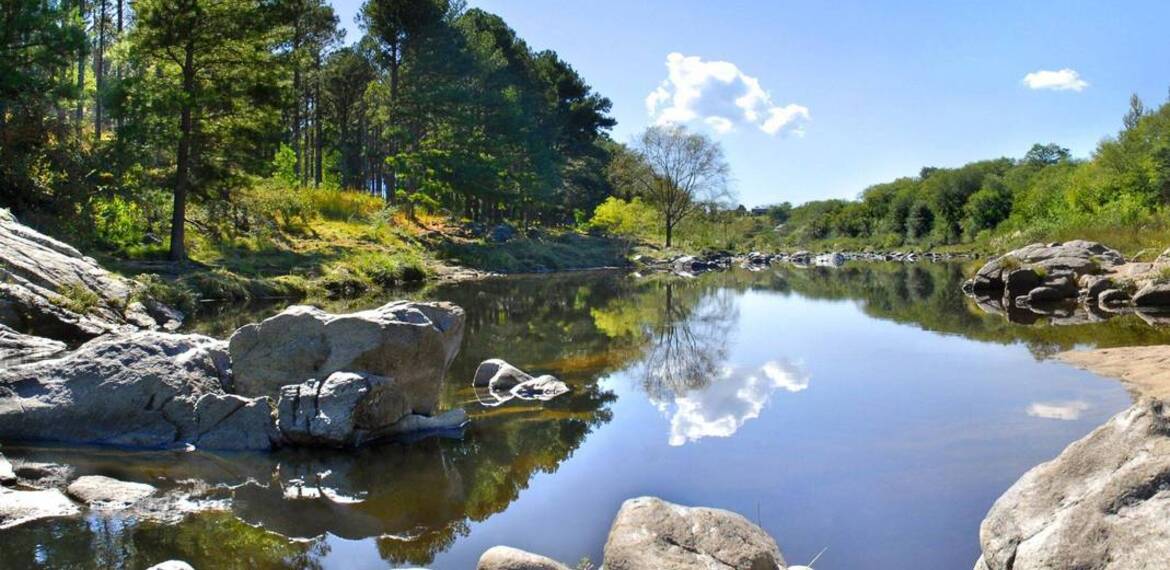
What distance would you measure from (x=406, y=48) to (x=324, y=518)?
40.4 meters

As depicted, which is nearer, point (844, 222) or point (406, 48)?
point (406, 48)

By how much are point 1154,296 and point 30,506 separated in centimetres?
2579

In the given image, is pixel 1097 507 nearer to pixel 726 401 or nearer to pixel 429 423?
pixel 429 423

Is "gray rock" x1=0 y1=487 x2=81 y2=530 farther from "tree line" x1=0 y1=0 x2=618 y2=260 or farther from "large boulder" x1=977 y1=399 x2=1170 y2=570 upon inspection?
"tree line" x1=0 y1=0 x2=618 y2=260

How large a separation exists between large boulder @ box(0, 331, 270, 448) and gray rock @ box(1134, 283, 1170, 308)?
23.5m

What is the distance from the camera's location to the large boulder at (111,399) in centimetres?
912

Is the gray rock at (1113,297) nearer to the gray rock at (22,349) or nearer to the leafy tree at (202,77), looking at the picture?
the gray rock at (22,349)

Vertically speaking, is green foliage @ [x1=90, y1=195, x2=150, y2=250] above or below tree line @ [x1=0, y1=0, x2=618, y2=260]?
below

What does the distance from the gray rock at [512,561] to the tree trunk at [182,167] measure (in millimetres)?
23678

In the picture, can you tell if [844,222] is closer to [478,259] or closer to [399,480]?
[478,259]

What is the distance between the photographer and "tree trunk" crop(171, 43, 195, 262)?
82.2 ft

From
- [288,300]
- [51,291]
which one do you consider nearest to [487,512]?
[51,291]

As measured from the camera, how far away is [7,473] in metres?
7.45

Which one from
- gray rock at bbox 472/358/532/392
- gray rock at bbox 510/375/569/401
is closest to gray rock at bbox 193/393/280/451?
gray rock at bbox 510/375/569/401
